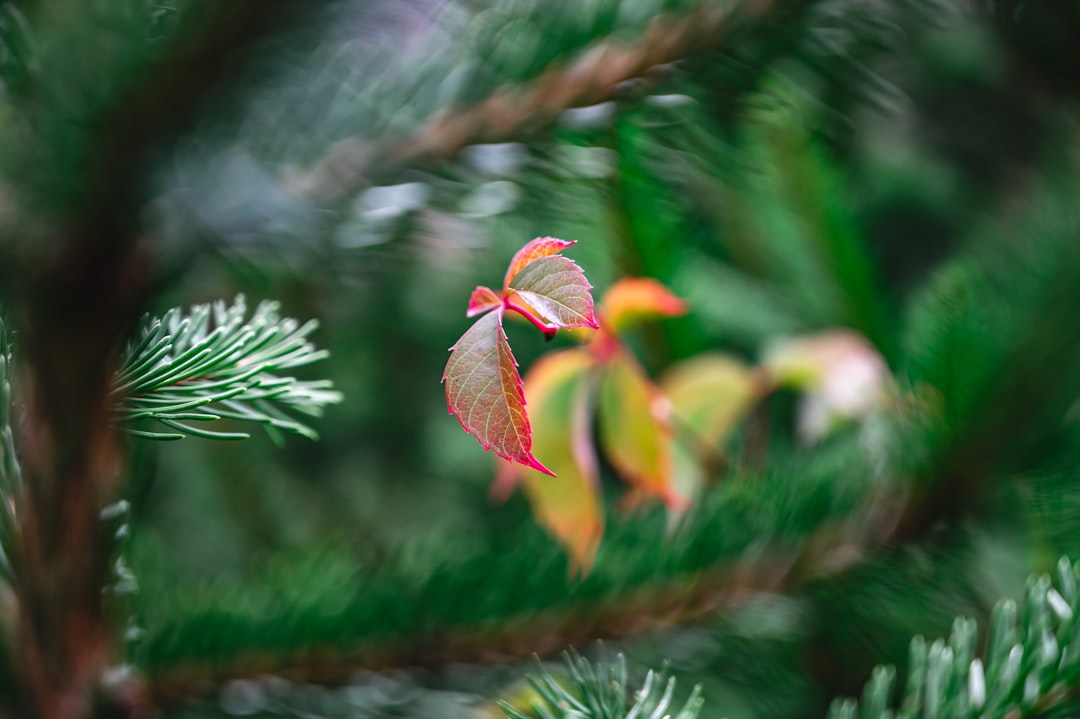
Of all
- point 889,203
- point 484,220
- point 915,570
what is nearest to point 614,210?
point 484,220

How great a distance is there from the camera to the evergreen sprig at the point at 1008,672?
0.16 metres

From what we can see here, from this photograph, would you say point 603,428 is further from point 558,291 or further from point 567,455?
point 558,291

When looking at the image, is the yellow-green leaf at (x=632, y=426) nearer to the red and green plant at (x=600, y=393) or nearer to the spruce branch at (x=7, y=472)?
the red and green plant at (x=600, y=393)

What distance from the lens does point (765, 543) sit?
0.28 meters

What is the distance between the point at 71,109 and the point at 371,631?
19 cm

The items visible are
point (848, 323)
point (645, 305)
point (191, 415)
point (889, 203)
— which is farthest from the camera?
point (889, 203)

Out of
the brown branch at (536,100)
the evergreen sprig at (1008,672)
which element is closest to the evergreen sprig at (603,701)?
the evergreen sprig at (1008,672)

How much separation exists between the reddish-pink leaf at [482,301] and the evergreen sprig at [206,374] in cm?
4

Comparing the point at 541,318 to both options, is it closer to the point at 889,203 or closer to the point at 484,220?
the point at 484,220

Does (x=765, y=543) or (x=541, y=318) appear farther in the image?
(x=765, y=543)

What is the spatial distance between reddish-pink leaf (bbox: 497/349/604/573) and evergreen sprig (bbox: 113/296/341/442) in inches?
3.8

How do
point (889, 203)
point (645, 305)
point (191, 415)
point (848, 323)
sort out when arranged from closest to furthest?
point (191, 415), point (645, 305), point (848, 323), point (889, 203)

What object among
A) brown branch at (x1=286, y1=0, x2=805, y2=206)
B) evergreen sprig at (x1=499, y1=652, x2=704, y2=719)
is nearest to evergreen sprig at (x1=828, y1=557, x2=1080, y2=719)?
evergreen sprig at (x1=499, y1=652, x2=704, y2=719)

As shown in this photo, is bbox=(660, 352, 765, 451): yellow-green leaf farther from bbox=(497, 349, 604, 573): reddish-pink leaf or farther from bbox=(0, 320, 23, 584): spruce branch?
bbox=(0, 320, 23, 584): spruce branch
